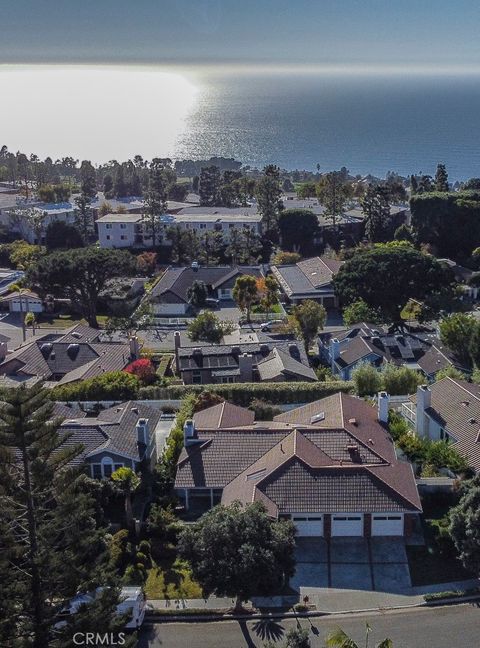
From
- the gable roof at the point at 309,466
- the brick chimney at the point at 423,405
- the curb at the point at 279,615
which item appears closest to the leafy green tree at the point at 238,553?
the curb at the point at 279,615

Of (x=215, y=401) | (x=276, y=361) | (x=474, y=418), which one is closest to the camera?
(x=474, y=418)

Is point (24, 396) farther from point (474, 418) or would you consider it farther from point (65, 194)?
point (65, 194)

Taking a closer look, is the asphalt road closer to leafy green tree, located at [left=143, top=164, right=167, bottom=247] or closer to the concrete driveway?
the concrete driveway

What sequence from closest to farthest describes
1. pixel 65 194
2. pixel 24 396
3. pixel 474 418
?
pixel 24 396, pixel 474 418, pixel 65 194

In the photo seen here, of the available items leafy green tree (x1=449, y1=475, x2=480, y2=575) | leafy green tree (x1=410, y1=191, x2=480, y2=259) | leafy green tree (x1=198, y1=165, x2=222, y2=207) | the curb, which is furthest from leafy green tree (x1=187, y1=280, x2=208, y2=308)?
leafy green tree (x1=198, y1=165, x2=222, y2=207)

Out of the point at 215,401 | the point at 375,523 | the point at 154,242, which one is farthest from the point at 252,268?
the point at 375,523

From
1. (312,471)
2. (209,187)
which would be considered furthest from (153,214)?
(312,471)
